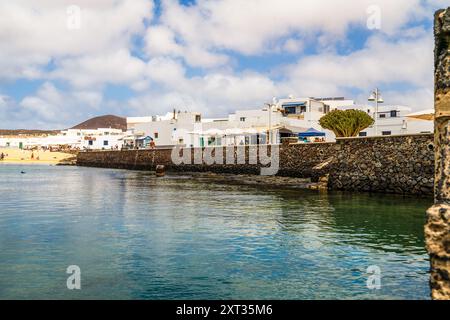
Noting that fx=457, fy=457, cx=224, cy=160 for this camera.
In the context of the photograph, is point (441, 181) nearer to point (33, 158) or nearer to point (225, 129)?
point (225, 129)

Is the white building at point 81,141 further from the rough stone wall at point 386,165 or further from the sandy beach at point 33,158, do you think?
the rough stone wall at point 386,165

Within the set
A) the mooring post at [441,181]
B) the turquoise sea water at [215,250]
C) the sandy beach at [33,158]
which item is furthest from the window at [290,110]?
the mooring post at [441,181]

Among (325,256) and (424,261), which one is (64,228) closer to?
(325,256)

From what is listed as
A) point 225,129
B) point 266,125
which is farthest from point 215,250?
point 225,129

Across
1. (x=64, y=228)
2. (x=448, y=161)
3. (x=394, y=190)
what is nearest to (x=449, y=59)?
(x=448, y=161)

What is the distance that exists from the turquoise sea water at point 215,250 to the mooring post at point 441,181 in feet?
15.3

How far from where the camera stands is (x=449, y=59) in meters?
3.97

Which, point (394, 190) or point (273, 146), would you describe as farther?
point (273, 146)

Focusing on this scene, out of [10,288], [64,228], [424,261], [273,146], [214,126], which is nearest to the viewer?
[10,288]

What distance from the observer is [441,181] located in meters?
3.91

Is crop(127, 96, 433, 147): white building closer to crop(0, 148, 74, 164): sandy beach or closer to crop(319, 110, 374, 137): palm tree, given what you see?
crop(319, 110, 374, 137): palm tree

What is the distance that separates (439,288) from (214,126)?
220 ft

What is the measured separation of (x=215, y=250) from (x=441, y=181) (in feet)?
29.9
